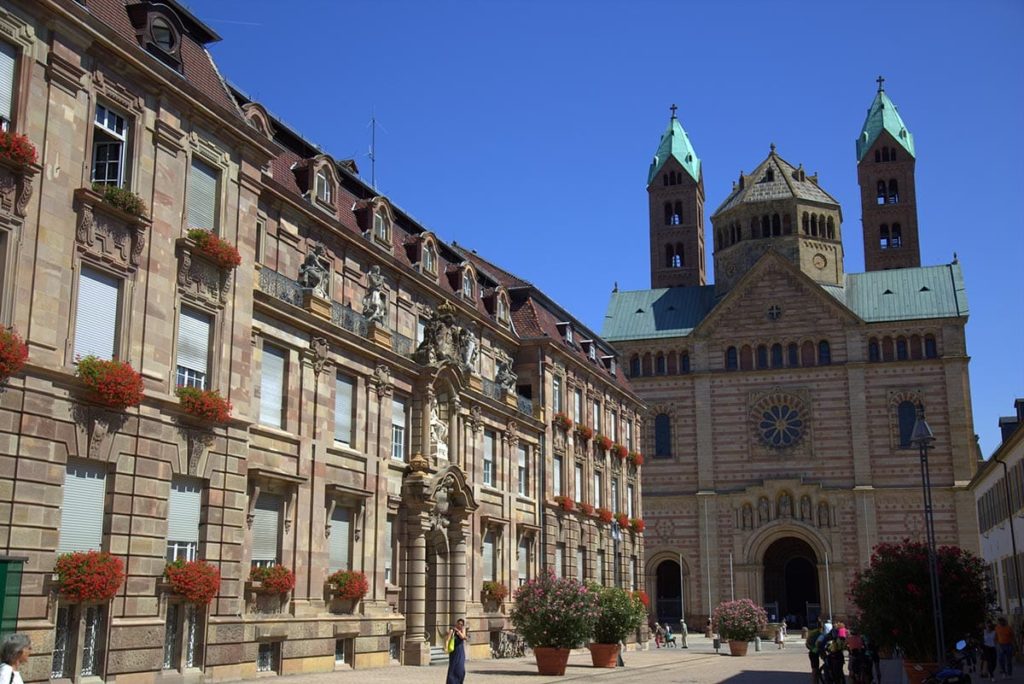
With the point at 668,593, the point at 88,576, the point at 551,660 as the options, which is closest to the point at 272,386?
the point at 88,576

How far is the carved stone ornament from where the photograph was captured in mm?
20906

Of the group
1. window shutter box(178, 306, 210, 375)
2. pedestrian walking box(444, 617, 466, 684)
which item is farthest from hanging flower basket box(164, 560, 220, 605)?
pedestrian walking box(444, 617, 466, 684)

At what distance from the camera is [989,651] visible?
30.5m

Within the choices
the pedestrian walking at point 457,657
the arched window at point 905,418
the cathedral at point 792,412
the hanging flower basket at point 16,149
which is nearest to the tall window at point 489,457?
the pedestrian walking at point 457,657

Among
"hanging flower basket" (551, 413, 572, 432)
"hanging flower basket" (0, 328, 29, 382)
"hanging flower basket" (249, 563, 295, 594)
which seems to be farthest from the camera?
"hanging flower basket" (551, 413, 572, 432)

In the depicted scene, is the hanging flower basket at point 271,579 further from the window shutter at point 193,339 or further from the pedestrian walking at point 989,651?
the pedestrian walking at point 989,651

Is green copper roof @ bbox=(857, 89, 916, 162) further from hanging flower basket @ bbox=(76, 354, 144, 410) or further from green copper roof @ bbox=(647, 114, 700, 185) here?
hanging flower basket @ bbox=(76, 354, 144, 410)

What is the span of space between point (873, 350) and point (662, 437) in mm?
16135

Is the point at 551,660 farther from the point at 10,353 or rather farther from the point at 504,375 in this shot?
the point at 10,353

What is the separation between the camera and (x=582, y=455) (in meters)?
50.8

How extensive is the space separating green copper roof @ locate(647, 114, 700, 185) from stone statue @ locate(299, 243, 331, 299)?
73248 millimetres

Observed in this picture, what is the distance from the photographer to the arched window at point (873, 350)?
78.9 m

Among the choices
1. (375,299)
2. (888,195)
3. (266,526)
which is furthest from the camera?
(888,195)

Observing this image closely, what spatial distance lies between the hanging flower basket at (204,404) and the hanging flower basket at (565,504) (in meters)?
24.5
